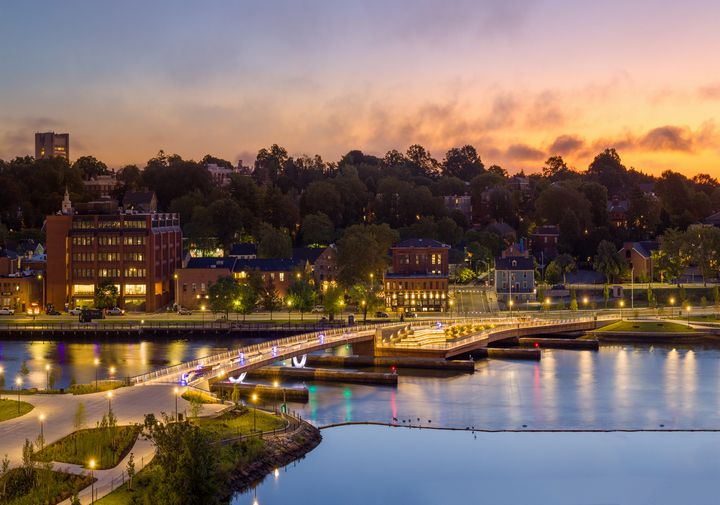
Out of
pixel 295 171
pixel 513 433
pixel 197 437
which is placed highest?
pixel 295 171

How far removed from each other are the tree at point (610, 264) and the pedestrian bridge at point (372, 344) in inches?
808

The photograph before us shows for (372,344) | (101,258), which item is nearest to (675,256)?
(372,344)

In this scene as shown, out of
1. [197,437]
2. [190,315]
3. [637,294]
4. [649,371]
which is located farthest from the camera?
[637,294]

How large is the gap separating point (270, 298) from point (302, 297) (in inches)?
191

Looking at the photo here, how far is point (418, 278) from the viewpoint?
85125 millimetres

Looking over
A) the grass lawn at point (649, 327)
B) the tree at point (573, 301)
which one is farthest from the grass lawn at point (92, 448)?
the tree at point (573, 301)

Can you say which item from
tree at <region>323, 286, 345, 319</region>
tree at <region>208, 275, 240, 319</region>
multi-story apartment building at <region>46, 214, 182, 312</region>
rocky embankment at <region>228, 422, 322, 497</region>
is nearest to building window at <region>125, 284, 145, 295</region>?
multi-story apartment building at <region>46, 214, 182, 312</region>

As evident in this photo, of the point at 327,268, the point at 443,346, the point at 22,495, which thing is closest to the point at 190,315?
the point at 327,268

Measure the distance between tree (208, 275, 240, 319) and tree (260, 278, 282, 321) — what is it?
362 cm

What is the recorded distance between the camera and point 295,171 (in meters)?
160

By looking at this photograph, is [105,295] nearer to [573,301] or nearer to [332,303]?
[332,303]

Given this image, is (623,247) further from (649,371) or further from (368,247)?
(649,371)

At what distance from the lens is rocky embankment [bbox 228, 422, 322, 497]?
31.8 m

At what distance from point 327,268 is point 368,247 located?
691cm
